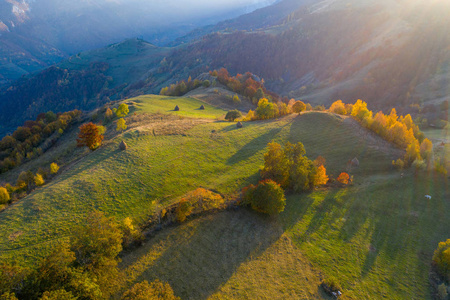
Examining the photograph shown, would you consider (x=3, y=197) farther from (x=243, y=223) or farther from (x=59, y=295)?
(x=243, y=223)

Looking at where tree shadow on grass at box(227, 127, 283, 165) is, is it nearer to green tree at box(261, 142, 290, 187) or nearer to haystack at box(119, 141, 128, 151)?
green tree at box(261, 142, 290, 187)

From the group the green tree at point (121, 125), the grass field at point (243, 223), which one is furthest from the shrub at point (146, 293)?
the green tree at point (121, 125)

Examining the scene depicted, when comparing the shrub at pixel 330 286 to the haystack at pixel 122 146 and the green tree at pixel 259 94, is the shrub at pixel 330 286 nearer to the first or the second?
the haystack at pixel 122 146

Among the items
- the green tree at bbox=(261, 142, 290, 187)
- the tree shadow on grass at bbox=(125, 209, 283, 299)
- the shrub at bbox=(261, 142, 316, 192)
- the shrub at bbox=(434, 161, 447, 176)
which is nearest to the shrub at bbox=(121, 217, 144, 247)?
the tree shadow on grass at bbox=(125, 209, 283, 299)

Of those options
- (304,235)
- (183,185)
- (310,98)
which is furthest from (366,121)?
(310,98)

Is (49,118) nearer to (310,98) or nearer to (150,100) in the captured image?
(150,100)

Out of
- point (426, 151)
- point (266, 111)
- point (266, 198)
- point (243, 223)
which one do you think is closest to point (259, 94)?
point (266, 111)
